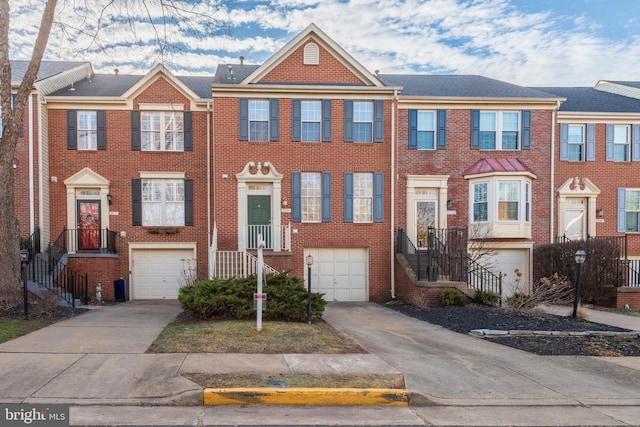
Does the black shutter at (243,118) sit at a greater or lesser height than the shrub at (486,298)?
greater

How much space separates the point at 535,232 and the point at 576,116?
17.0 ft

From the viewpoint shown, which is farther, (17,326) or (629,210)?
(629,210)

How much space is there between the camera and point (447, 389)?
5.55m

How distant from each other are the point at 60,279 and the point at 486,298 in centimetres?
1323

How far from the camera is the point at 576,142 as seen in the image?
17.1m

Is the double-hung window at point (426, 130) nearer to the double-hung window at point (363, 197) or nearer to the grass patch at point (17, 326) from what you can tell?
the double-hung window at point (363, 197)

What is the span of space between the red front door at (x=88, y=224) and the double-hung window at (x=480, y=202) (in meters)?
14.2

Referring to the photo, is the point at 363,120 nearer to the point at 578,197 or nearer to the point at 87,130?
the point at 578,197

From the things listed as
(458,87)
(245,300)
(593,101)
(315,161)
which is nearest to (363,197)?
(315,161)

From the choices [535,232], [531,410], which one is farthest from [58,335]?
[535,232]

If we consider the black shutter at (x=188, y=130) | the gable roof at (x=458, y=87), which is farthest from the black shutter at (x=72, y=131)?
the gable roof at (x=458, y=87)

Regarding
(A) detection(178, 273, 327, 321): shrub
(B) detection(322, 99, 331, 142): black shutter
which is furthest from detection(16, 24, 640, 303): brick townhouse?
(A) detection(178, 273, 327, 321): shrub

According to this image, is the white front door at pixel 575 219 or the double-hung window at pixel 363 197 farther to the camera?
the white front door at pixel 575 219

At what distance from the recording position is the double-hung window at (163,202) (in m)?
15.4
